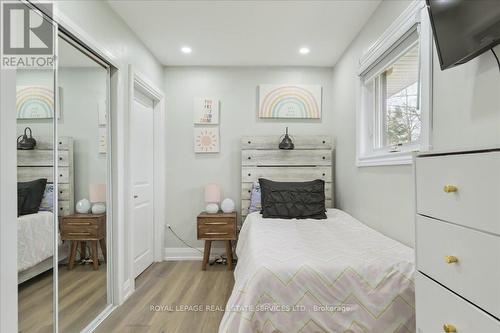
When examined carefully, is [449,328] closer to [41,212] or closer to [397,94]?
[397,94]

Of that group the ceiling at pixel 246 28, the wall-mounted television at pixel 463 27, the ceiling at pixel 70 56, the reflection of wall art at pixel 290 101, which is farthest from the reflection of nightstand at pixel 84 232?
the wall-mounted television at pixel 463 27

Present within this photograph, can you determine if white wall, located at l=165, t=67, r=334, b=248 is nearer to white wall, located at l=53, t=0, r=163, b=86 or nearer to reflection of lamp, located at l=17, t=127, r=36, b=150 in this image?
white wall, located at l=53, t=0, r=163, b=86

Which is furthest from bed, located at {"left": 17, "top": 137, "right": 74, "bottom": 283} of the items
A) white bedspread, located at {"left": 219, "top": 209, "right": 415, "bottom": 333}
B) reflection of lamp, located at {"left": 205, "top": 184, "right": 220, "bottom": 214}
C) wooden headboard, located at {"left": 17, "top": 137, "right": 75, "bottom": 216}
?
reflection of lamp, located at {"left": 205, "top": 184, "right": 220, "bottom": 214}

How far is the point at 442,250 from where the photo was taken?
1019 millimetres

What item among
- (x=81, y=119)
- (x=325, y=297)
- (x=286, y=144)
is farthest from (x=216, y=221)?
(x=325, y=297)

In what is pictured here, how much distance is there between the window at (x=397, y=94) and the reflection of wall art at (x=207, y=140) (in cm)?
180

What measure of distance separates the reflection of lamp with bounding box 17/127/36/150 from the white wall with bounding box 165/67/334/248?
216 centimetres

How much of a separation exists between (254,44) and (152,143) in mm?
1766

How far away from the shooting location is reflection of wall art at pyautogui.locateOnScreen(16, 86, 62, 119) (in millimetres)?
1460

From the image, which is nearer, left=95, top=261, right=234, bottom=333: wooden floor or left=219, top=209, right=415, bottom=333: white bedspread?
left=219, top=209, right=415, bottom=333: white bedspread

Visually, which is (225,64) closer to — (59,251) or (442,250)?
(59,251)

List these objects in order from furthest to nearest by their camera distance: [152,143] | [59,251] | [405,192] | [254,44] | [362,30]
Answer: [152,143]
[254,44]
[362,30]
[405,192]
[59,251]

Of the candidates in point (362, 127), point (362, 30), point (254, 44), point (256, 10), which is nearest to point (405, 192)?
point (362, 127)

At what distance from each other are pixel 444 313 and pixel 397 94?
1.82 metres
